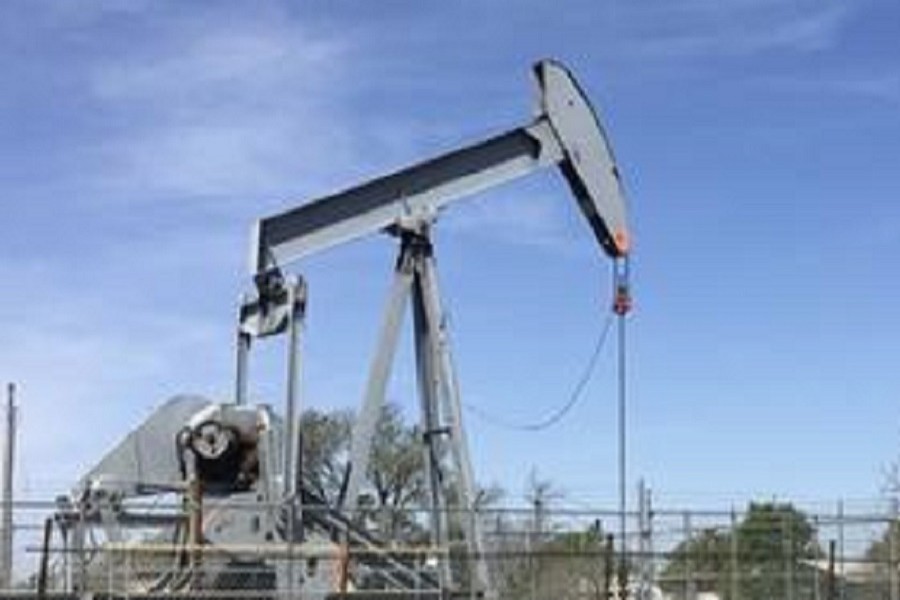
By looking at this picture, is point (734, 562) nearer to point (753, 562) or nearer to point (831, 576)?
point (831, 576)

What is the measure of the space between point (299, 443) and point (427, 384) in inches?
109

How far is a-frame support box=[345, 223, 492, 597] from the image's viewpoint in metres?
27.6

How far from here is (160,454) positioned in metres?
26.7

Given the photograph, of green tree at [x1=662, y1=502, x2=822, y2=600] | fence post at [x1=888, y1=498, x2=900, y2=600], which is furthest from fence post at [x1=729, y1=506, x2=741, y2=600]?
fence post at [x1=888, y1=498, x2=900, y2=600]

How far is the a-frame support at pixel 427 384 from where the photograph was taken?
→ 27641 millimetres

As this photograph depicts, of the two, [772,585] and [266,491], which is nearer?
[266,491]

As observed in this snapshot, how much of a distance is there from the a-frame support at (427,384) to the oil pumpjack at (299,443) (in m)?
0.02

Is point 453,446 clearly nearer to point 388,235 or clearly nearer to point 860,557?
point 388,235

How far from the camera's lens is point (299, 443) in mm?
26359

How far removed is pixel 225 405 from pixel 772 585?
12325 mm

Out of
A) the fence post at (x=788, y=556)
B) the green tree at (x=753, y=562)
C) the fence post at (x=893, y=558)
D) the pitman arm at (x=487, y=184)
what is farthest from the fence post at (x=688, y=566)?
the pitman arm at (x=487, y=184)

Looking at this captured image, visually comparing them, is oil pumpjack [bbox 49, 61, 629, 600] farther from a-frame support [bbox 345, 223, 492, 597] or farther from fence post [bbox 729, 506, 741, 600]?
fence post [bbox 729, 506, 741, 600]

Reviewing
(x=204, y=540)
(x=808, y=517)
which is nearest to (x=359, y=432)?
(x=204, y=540)

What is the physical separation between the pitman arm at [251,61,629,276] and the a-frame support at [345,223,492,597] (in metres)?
0.60
